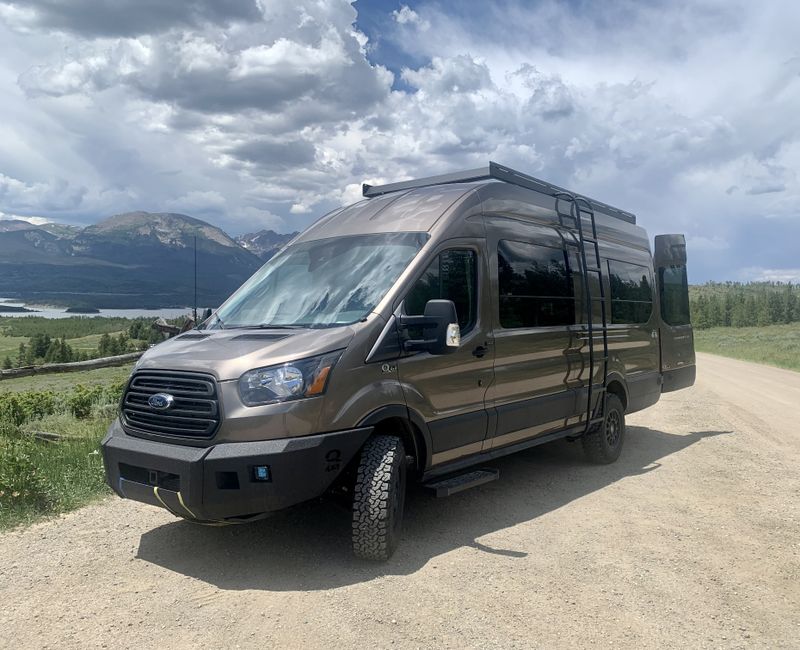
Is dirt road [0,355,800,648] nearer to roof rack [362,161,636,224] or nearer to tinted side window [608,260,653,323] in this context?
tinted side window [608,260,653,323]

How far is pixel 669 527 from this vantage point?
5520 mm

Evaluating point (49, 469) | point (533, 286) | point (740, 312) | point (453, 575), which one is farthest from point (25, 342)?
point (453, 575)

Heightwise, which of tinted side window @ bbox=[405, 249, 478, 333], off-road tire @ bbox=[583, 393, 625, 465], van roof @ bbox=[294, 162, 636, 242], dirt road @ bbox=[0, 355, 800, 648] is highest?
van roof @ bbox=[294, 162, 636, 242]

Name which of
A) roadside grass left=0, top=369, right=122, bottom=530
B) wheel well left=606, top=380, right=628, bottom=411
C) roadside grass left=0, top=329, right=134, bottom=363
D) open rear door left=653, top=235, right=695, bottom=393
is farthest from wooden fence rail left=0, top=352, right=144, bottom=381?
roadside grass left=0, top=329, right=134, bottom=363

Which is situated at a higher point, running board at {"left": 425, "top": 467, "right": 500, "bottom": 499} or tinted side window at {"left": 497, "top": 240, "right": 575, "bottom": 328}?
tinted side window at {"left": 497, "top": 240, "right": 575, "bottom": 328}

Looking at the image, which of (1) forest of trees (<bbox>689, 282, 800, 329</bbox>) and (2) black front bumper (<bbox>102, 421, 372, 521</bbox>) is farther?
(1) forest of trees (<bbox>689, 282, 800, 329</bbox>)

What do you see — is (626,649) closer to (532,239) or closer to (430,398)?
(430,398)

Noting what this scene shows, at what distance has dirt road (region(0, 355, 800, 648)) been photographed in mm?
3740

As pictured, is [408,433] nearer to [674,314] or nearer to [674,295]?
[674,314]

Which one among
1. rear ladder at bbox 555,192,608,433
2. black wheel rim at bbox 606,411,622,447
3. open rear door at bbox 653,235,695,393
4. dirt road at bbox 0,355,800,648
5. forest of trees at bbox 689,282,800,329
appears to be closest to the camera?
dirt road at bbox 0,355,800,648

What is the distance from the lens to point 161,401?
14.8ft

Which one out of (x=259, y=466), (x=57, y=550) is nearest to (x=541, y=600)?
(x=259, y=466)

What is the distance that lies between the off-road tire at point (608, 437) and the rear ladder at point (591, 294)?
0.56ft

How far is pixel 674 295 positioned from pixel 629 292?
1.80m
